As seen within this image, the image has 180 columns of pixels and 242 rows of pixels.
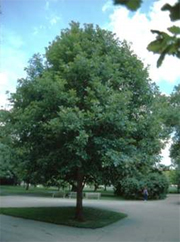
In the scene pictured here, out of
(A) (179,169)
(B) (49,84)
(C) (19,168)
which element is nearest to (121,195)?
(A) (179,169)

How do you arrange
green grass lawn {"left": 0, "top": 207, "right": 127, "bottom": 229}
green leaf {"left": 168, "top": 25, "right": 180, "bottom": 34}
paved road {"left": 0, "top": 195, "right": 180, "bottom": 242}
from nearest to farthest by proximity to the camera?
1. green leaf {"left": 168, "top": 25, "right": 180, "bottom": 34}
2. paved road {"left": 0, "top": 195, "right": 180, "bottom": 242}
3. green grass lawn {"left": 0, "top": 207, "right": 127, "bottom": 229}

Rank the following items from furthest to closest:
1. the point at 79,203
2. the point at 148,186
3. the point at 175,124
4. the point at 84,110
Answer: the point at 175,124 → the point at 148,186 → the point at 79,203 → the point at 84,110

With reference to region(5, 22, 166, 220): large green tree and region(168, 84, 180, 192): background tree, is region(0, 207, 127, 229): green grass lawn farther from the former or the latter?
region(168, 84, 180, 192): background tree

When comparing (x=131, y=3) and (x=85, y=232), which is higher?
(x=131, y=3)

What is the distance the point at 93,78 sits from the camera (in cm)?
1373

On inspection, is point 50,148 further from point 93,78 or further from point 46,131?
point 93,78

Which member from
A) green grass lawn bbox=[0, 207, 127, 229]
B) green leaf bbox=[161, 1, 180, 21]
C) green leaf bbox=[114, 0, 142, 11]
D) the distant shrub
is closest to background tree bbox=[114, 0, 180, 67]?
green leaf bbox=[161, 1, 180, 21]

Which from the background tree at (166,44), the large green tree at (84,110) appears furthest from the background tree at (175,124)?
the background tree at (166,44)

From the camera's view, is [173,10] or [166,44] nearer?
[173,10]

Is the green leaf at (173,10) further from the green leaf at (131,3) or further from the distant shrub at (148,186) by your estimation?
the distant shrub at (148,186)

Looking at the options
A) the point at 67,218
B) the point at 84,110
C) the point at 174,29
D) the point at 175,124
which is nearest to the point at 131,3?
the point at 174,29

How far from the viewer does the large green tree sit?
12.9m

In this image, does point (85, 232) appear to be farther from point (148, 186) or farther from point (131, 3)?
point (148, 186)

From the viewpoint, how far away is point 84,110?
13672 millimetres
